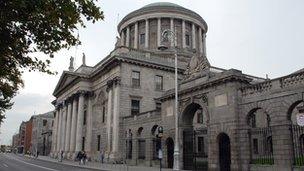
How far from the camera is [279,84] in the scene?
73.2ft

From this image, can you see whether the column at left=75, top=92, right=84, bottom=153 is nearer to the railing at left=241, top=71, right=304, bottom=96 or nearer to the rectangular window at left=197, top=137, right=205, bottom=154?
the rectangular window at left=197, top=137, right=205, bottom=154

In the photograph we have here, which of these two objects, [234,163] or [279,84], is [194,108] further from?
[279,84]

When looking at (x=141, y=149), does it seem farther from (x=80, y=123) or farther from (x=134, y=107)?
(x=80, y=123)

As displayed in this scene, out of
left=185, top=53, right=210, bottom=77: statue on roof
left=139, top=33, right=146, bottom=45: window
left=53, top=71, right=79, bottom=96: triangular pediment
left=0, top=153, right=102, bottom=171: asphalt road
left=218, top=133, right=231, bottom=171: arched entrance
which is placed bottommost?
left=0, top=153, right=102, bottom=171: asphalt road

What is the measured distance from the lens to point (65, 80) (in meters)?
65.8

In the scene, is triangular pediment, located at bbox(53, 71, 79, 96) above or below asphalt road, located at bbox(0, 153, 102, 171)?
above

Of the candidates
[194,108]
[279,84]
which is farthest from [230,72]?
[194,108]

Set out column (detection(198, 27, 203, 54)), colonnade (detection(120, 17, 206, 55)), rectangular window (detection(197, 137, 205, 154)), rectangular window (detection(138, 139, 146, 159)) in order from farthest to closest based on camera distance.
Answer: column (detection(198, 27, 203, 54)) → colonnade (detection(120, 17, 206, 55)) → rectangular window (detection(197, 137, 205, 154)) → rectangular window (detection(138, 139, 146, 159))

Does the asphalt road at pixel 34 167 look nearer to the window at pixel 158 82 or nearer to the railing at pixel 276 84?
the window at pixel 158 82

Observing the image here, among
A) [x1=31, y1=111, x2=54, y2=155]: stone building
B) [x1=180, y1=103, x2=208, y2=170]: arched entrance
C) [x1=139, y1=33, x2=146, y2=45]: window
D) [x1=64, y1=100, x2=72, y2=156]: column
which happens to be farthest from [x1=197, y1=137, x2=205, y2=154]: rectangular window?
[x1=31, y1=111, x2=54, y2=155]: stone building

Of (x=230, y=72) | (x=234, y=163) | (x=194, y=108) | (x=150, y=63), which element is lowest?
(x=234, y=163)

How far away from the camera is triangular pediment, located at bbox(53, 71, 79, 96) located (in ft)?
197

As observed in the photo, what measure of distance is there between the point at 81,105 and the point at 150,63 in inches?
570

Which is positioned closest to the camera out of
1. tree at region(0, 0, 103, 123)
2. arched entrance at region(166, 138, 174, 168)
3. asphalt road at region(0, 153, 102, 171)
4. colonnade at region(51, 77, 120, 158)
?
tree at region(0, 0, 103, 123)
